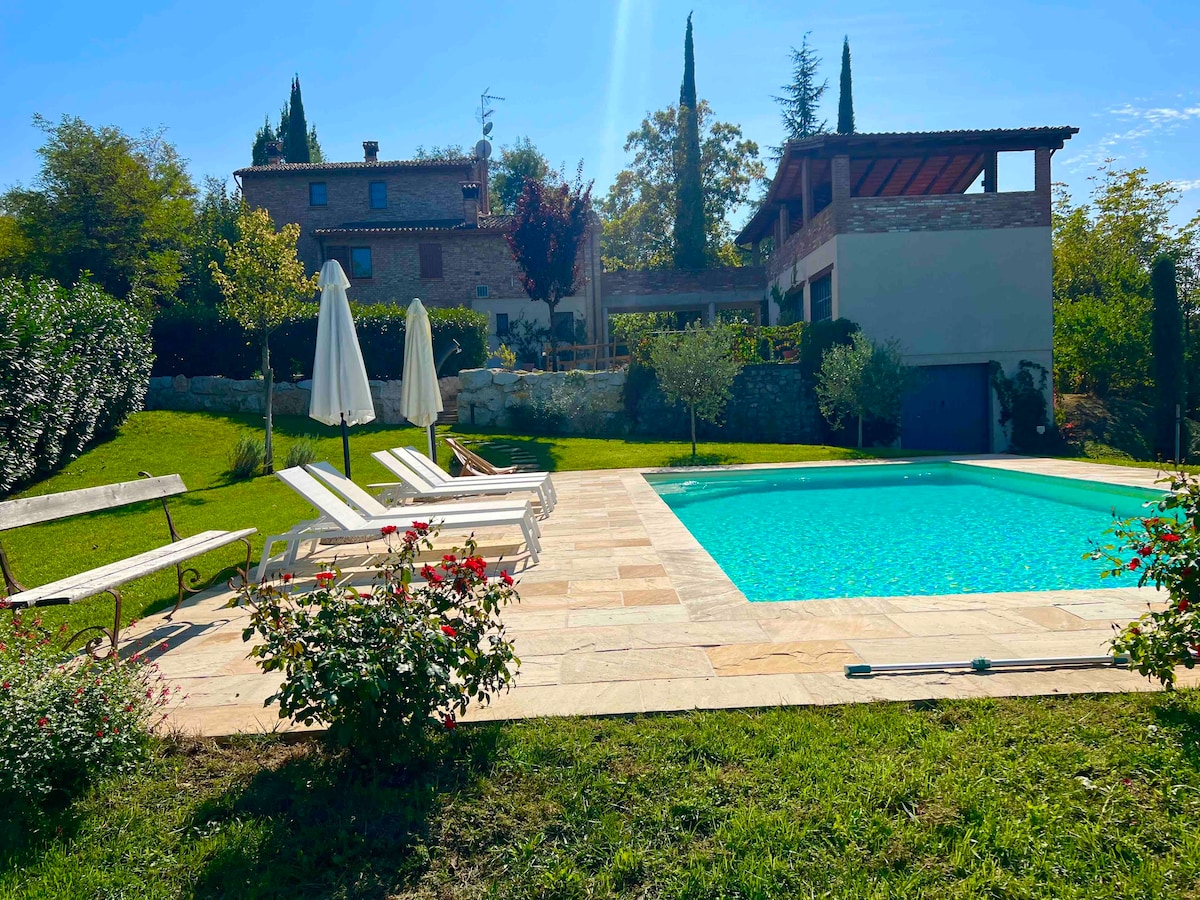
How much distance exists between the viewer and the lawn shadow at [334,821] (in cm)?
225

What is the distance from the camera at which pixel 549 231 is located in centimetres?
2208

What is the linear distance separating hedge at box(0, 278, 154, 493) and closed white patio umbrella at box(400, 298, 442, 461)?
19.8 ft

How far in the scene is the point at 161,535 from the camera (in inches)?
332

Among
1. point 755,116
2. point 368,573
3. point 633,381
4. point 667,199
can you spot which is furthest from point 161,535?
point 755,116

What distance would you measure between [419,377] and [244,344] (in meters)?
11.5

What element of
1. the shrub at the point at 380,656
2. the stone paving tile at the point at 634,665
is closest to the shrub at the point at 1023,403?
the stone paving tile at the point at 634,665

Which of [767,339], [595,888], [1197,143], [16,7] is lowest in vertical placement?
[595,888]

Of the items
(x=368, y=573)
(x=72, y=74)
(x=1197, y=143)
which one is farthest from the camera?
(x=1197, y=143)

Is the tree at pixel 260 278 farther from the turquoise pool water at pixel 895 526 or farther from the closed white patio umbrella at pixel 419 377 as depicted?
the turquoise pool water at pixel 895 526

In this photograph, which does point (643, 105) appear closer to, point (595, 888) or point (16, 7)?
point (16, 7)

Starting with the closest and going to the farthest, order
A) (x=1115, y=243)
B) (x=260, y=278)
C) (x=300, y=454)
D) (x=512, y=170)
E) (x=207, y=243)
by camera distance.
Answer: (x=300, y=454), (x=260, y=278), (x=207, y=243), (x=1115, y=243), (x=512, y=170)

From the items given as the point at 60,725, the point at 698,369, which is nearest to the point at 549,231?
the point at 698,369

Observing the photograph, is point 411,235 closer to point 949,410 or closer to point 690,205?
point 690,205

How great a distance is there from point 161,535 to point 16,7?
5957 millimetres
